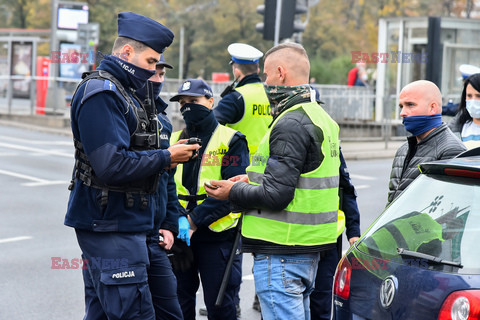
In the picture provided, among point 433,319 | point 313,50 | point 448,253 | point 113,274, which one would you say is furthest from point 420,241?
point 313,50

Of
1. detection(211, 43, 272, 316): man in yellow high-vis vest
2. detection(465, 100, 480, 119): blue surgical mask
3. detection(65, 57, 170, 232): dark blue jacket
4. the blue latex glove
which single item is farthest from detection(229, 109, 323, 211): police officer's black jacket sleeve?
detection(465, 100, 480, 119): blue surgical mask

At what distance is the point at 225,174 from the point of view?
5230 millimetres

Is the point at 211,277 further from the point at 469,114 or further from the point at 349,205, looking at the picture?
the point at 469,114

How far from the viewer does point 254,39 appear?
5759cm

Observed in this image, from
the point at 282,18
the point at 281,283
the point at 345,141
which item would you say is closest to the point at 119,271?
the point at 281,283

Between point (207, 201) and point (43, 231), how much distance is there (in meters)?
4.78

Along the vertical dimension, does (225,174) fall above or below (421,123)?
below

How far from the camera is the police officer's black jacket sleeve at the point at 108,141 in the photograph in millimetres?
3684

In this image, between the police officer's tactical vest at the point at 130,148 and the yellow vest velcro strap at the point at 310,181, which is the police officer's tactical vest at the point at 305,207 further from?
the police officer's tactical vest at the point at 130,148

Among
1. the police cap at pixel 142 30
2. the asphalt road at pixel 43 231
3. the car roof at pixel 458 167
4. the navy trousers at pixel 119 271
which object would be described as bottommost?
the asphalt road at pixel 43 231

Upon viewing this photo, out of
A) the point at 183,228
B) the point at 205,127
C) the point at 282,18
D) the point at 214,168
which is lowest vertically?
the point at 183,228

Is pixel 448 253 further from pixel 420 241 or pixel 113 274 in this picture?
pixel 113 274

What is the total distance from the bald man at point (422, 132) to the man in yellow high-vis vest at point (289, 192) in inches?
25.5

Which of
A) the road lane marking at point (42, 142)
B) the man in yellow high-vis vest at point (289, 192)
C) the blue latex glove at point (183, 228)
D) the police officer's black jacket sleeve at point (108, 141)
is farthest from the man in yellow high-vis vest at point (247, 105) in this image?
the road lane marking at point (42, 142)
